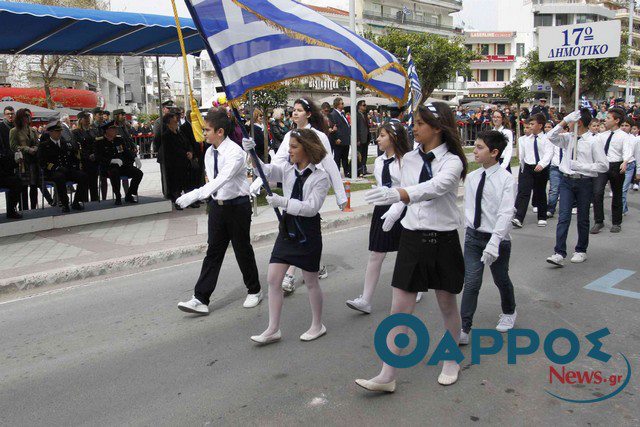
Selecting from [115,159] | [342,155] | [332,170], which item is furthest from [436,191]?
[342,155]

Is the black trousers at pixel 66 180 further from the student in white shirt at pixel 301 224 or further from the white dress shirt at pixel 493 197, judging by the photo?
the white dress shirt at pixel 493 197

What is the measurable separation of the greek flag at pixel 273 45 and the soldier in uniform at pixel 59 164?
266 inches

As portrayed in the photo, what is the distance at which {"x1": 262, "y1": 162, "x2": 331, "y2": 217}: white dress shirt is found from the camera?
456 centimetres

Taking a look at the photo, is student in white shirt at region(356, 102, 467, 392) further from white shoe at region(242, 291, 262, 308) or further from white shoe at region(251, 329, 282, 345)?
white shoe at region(242, 291, 262, 308)

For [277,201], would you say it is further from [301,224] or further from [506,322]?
[506,322]

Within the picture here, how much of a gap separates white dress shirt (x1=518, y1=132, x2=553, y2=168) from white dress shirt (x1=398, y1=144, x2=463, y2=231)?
20.5 feet

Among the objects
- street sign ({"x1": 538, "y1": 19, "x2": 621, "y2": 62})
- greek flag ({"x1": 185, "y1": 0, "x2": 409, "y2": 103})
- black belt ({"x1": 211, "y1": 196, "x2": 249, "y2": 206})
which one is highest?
street sign ({"x1": 538, "y1": 19, "x2": 621, "y2": 62})

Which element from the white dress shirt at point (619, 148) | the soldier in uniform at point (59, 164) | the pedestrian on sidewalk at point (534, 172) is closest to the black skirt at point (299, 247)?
the pedestrian on sidewalk at point (534, 172)

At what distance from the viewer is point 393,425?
137 inches

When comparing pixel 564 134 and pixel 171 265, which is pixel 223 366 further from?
pixel 564 134

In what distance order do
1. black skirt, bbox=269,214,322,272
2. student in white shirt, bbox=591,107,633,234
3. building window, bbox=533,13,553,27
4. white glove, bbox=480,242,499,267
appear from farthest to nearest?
1. building window, bbox=533,13,553,27
2. student in white shirt, bbox=591,107,633,234
3. black skirt, bbox=269,214,322,272
4. white glove, bbox=480,242,499,267

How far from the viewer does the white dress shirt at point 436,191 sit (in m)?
3.72

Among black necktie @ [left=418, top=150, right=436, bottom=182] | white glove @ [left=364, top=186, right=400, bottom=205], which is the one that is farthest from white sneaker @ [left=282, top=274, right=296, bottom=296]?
white glove @ [left=364, top=186, right=400, bottom=205]

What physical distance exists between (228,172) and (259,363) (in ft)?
5.86
